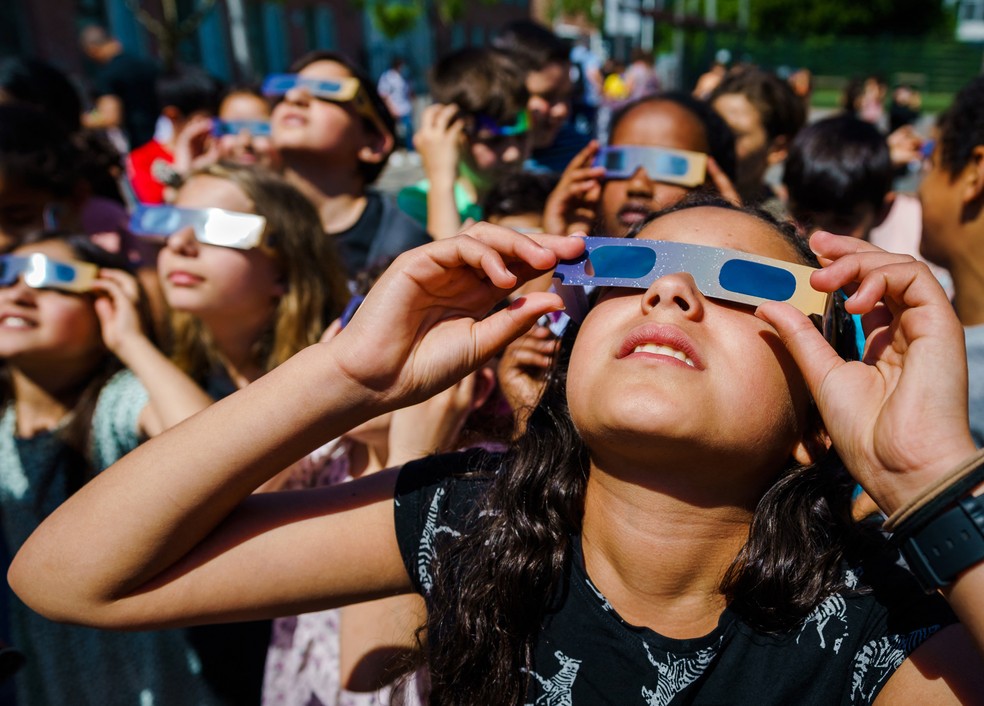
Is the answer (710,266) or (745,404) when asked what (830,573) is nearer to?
(745,404)

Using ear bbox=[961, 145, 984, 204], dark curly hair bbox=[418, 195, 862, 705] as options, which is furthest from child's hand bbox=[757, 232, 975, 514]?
ear bbox=[961, 145, 984, 204]

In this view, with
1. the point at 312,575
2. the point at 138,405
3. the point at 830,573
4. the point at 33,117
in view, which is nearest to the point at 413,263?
the point at 312,575

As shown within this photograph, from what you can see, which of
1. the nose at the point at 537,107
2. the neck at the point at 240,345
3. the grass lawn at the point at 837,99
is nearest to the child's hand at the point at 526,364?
the neck at the point at 240,345

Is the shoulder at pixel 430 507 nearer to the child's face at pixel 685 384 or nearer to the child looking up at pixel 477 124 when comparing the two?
the child's face at pixel 685 384

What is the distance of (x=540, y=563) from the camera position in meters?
1.61

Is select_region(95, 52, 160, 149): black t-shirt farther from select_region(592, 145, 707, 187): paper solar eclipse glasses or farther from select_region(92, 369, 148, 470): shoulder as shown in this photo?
select_region(592, 145, 707, 187): paper solar eclipse glasses

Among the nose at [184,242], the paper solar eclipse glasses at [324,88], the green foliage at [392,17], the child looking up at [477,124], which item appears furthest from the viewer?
the green foliage at [392,17]

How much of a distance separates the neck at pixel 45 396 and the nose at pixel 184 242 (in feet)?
1.85

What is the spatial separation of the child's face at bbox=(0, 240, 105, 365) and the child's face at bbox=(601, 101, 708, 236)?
6.21 feet

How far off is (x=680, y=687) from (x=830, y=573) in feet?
1.22

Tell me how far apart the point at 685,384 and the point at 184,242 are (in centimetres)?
197

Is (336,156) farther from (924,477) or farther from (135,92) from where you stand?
(135,92)

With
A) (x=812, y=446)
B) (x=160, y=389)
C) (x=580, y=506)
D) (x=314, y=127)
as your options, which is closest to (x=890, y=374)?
(x=812, y=446)

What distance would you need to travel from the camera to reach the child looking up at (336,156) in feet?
12.8
